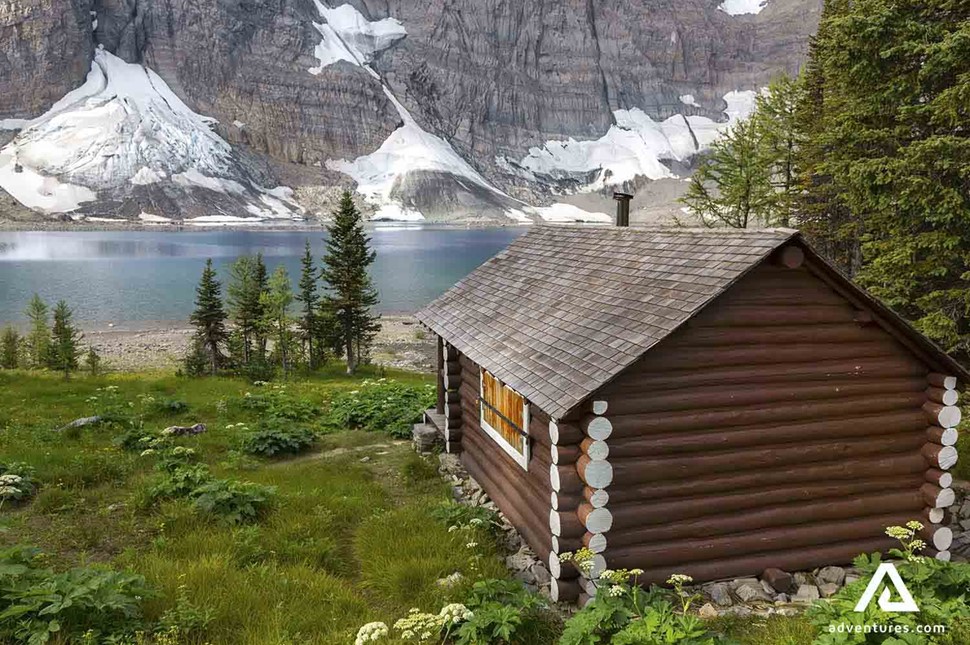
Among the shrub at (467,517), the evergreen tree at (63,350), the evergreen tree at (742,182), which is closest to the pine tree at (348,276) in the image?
the evergreen tree at (63,350)

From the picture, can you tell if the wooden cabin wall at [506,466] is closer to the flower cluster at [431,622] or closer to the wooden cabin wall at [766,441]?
the wooden cabin wall at [766,441]

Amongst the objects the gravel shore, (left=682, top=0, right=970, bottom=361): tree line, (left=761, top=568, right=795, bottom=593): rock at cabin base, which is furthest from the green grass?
the gravel shore

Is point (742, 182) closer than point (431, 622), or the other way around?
point (431, 622)

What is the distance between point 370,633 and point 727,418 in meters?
4.77

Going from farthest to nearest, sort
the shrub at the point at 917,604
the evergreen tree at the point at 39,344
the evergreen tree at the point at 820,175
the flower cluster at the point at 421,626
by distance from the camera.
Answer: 1. the evergreen tree at the point at 39,344
2. the evergreen tree at the point at 820,175
3. the flower cluster at the point at 421,626
4. the shrub at the point at 917,604

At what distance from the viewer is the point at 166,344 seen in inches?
1796

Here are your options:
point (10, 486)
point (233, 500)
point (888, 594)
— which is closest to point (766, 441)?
point (888, 594)

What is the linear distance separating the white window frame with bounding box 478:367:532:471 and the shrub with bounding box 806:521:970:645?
3.78 m

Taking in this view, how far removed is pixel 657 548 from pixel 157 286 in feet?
242

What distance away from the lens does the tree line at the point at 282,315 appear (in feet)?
106

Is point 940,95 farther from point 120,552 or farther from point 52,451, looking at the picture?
point 52,451

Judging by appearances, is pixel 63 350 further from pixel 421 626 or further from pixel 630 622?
pixel 630 622

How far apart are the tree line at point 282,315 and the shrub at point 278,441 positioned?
1724cm

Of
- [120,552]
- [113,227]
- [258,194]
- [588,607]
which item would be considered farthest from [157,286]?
[258,194]
